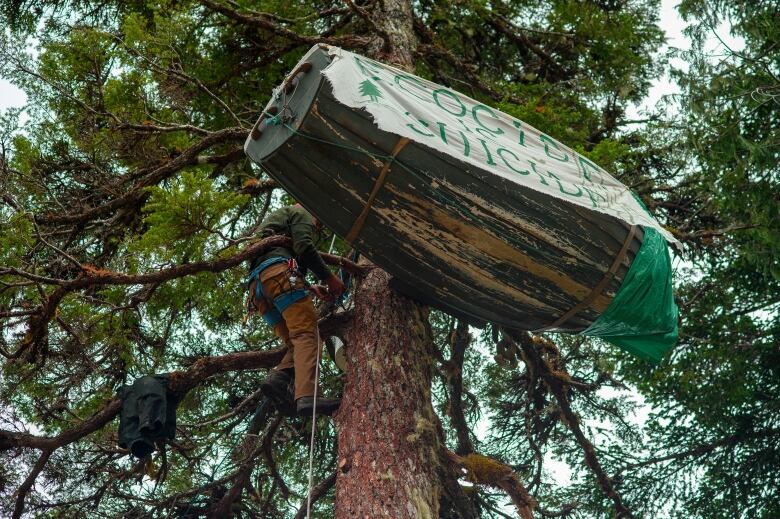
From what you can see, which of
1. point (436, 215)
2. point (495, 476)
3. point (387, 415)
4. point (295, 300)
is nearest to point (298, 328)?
point (295, 300)

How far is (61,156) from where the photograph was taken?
6.73m

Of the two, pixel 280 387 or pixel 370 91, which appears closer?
pixel 370 91

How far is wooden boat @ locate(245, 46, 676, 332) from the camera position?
4473 millimetres

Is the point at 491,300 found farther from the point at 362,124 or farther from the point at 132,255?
the point at 132,255

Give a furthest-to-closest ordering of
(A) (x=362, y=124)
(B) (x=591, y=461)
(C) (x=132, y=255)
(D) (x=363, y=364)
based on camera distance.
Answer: (B) (x=591, y=461) < (C) (x=132, y=255) < (D) (x=363, y=364) < (A) (x=362, y=124)

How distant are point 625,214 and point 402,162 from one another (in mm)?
1339

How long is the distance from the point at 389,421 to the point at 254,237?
60.5 inches

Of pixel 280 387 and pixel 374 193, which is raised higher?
pixel 374 193

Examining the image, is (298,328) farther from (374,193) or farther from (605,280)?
(605,280)

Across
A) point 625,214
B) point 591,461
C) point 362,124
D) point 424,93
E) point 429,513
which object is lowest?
point 429,513

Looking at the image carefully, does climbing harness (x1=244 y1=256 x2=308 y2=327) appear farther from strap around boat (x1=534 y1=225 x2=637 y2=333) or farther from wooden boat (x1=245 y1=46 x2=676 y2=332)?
strap around boat (x1=534 y1=225 x2=637 y2=333)

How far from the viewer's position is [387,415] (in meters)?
4.78

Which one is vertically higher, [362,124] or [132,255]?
[132,255]

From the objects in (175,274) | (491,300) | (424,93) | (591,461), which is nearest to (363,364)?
(491,300)
